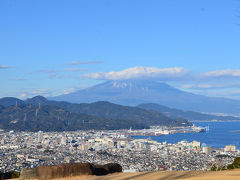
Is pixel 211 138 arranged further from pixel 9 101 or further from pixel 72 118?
pixel 9 101

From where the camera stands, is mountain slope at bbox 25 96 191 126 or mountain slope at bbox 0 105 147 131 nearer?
mountain slope at bbox 0 105 147 131

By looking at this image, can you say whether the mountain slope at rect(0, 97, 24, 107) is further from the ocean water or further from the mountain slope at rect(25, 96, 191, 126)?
the ocean water

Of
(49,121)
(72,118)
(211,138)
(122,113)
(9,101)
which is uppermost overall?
(9,101)

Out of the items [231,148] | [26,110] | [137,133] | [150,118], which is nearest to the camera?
[231,148]

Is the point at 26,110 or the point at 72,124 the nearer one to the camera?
the point at 72,124

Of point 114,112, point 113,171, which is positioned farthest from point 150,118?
point 113,171

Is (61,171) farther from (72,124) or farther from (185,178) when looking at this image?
(72,124)

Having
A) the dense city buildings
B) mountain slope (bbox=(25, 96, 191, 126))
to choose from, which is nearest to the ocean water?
the dense city buildings

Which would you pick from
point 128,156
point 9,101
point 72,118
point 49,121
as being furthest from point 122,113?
point 128,156

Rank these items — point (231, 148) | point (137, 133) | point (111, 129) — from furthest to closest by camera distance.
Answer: point (111, 129), point (137, 133), point (231, 148)

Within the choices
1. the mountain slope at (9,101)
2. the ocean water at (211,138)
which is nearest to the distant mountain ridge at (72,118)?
the mountain slope at (9,101)

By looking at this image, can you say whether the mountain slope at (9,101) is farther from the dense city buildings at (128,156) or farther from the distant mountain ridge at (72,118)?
the dense city buildings at (128,156)
